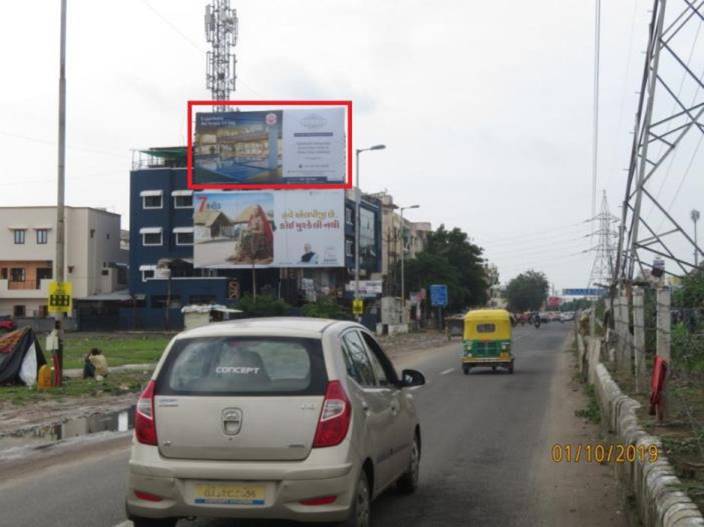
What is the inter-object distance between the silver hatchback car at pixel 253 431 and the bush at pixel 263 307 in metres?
52.8

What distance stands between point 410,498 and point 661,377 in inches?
120

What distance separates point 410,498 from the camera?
8352 mm

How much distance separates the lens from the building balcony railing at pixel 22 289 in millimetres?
76562

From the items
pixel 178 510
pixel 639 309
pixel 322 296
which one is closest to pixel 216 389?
pixel 178 510

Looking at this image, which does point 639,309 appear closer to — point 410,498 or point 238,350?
point 410,498

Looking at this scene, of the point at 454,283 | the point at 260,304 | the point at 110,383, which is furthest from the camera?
the point at 454,283

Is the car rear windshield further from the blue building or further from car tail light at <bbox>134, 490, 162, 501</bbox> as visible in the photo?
the blue building

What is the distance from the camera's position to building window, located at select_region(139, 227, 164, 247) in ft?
246

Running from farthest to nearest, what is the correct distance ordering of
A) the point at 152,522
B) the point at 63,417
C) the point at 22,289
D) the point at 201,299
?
the point at 22,289 < the point at 201,299 < the point at 63,417 < the point at 152,522

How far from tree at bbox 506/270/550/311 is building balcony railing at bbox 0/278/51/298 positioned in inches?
3997

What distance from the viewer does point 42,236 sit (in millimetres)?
77312

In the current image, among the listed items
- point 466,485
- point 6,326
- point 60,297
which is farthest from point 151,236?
point 466,485

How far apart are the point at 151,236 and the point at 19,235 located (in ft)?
40.3

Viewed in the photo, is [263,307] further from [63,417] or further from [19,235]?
[63,417]
